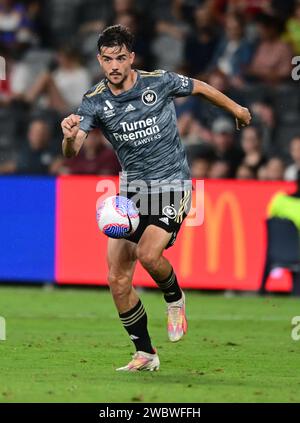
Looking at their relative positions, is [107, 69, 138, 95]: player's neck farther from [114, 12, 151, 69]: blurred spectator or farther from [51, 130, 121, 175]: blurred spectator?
[114, 12, 151, 69]: blurred spectator

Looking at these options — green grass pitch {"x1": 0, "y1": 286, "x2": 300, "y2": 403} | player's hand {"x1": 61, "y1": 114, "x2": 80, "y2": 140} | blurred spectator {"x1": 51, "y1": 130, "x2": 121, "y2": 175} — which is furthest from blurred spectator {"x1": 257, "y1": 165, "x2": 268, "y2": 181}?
player's hand {"x1": 61, "y1": 114, "x2": 80, "y2": 140}

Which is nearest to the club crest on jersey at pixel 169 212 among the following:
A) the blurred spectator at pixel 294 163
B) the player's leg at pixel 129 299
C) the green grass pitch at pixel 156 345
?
the player's leg at pixel 129 299

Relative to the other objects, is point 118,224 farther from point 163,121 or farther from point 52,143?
point 52,143

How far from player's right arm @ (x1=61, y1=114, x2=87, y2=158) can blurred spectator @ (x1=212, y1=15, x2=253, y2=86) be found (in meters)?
9.42

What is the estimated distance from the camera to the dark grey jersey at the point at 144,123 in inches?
365

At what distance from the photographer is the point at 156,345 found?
36.6 feet

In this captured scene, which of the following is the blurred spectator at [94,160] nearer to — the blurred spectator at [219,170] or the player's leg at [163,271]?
the blurred spectator at [219,170]

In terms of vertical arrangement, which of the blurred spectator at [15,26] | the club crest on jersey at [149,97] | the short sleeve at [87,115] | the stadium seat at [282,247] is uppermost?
the blurred spectator at [15,26]

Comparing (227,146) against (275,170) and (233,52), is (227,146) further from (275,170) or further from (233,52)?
(233,52)

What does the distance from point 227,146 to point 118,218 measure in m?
8.12

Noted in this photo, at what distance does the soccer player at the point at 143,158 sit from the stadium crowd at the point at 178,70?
259 inches

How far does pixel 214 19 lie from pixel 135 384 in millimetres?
11537
